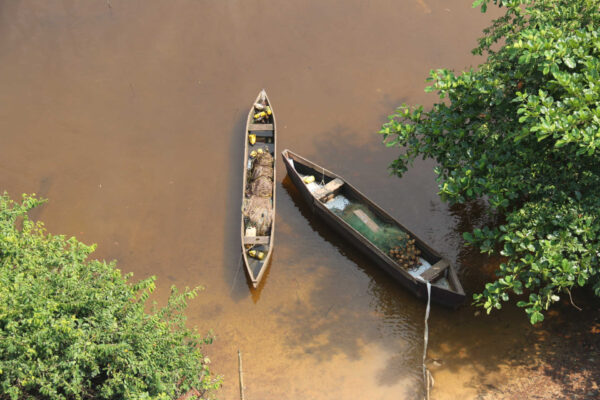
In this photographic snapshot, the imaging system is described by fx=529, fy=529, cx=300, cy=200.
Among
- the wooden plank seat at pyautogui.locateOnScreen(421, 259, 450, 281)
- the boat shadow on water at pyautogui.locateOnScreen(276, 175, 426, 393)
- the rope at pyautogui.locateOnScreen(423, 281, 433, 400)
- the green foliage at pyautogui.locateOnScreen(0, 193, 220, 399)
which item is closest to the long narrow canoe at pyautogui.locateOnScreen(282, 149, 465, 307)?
the wooden plank seat at pyautogui.locateOnScreen(421, 259, 450, 281)

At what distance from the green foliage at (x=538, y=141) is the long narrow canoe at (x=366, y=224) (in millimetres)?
2729

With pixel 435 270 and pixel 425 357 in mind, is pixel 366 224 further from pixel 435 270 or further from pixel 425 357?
pixel 425 357

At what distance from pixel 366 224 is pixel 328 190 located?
5.32 ft

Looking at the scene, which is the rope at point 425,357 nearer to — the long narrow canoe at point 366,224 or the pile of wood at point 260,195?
the long narrow canoe at point 366,224

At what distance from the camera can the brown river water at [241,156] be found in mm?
14469

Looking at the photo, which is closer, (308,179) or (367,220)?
(367,220)

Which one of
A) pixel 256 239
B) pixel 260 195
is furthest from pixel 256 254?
pixel 260 195

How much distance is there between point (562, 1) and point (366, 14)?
37.1 ft

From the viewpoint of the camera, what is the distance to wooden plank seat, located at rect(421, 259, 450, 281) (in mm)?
14742

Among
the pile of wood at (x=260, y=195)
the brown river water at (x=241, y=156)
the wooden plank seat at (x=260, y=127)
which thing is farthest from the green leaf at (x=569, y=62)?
the wooden plank seat at (x=260, y=127)

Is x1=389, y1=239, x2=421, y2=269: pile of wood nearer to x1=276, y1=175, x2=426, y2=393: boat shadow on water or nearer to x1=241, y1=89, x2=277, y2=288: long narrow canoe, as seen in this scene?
x1=276, y1=175, x2=426, y2=393: boat shadow on water

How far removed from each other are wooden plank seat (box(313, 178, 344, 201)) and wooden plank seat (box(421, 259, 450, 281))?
3.90 m

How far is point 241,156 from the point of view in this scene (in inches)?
735

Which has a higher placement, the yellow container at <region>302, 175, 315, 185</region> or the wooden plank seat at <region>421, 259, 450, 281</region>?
the yellow container at <region>302, 175, 315, 185</region>
